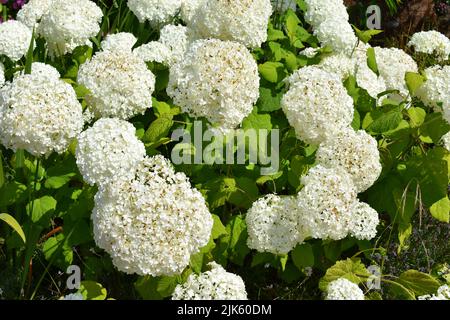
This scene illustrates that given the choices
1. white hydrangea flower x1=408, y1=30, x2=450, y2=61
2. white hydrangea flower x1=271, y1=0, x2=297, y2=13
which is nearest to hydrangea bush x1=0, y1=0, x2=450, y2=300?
white hydrangea flower x1=408, y1=30, x2=450, y2=61

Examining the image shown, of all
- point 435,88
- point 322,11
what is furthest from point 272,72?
point 435,88

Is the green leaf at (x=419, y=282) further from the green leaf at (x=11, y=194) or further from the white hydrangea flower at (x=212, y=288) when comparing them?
the green leaf at (x=11, y=194)

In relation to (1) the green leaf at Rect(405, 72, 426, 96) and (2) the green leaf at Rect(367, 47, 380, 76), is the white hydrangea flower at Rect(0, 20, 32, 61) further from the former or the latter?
(1) the green leaf at Rect(405, 72, 426, 96)

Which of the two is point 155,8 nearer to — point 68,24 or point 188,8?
point 188,8

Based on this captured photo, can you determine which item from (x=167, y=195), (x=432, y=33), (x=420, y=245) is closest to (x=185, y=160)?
(x=167, y=195)

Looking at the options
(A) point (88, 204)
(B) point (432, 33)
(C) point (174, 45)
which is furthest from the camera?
(B) point (432, 33)

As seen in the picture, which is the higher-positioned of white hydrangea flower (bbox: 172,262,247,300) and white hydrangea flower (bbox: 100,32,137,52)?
white hydrangea flower (bbox: 100,32,137,52)

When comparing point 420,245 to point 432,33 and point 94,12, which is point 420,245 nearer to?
point 432,33
